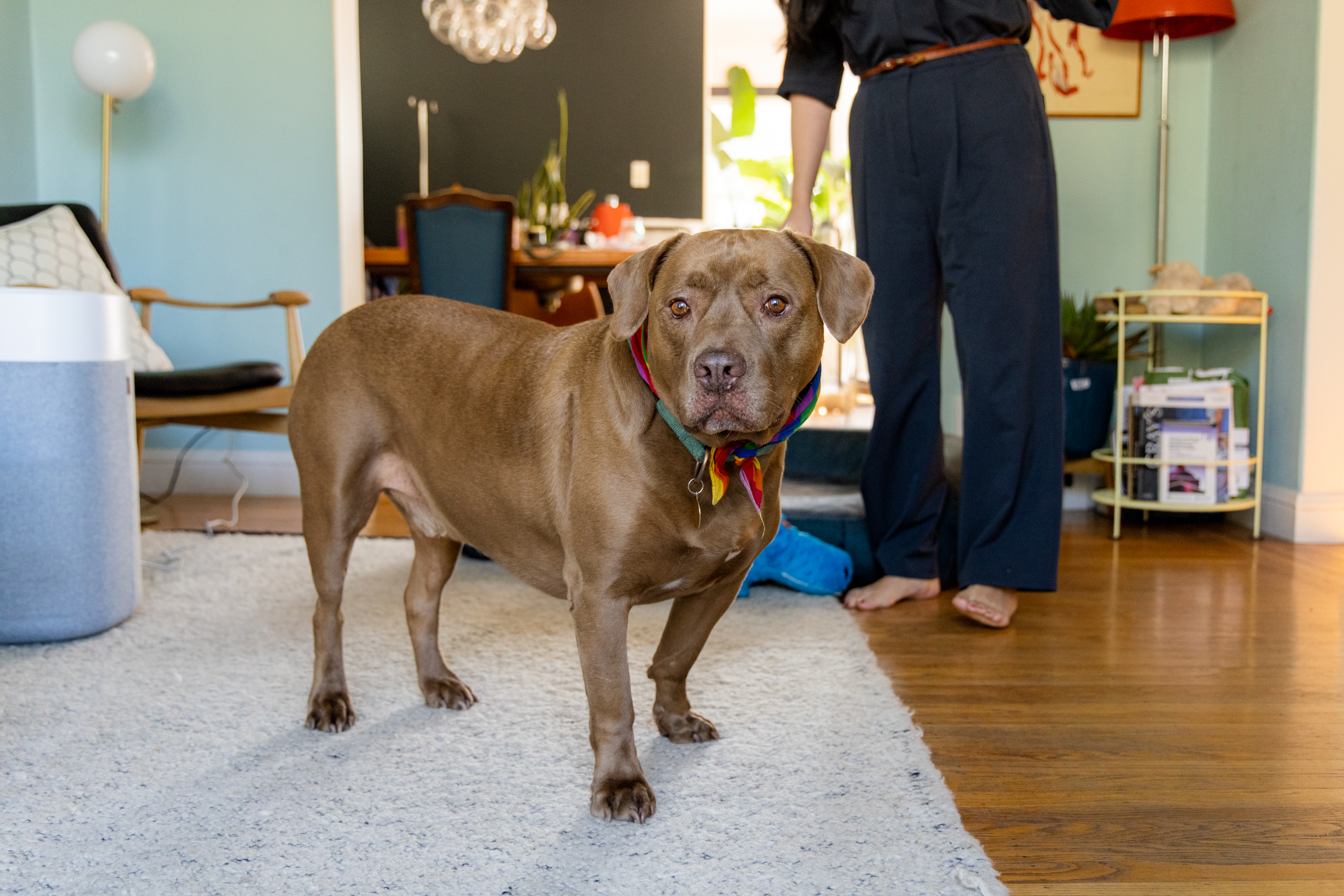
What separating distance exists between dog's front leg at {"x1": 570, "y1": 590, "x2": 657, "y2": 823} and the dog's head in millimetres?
265

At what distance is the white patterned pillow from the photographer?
303cm

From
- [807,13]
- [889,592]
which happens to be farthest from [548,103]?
[889,592]

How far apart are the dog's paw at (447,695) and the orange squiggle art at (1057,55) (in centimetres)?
322

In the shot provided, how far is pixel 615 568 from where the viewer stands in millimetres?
1268

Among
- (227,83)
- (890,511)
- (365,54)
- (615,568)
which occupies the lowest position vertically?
(890,511)

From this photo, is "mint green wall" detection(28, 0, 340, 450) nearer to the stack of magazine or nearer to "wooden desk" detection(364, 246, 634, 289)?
"wooden desk" detection(364, 246, 634, 289)

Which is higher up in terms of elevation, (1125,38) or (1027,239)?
(1125,38)

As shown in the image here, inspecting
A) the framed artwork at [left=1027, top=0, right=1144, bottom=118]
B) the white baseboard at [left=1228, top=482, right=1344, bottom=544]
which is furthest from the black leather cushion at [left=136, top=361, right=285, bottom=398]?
the white baseboard at [left=1228, top=482, right=1344, bottom=544]

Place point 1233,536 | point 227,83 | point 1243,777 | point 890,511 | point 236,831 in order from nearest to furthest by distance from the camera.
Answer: point 236,831, point 1243,777, point 890,511, point 1233,536, point 227,83

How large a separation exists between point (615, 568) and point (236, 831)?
0.55 m

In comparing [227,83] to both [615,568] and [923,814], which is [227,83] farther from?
[923,814]

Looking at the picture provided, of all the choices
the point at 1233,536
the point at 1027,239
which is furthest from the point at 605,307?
the point at 1027,239

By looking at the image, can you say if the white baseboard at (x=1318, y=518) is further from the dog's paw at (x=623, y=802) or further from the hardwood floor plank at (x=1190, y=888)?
the dog's paw at (x=623, y=802)

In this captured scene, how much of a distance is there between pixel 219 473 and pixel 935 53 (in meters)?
3.20
